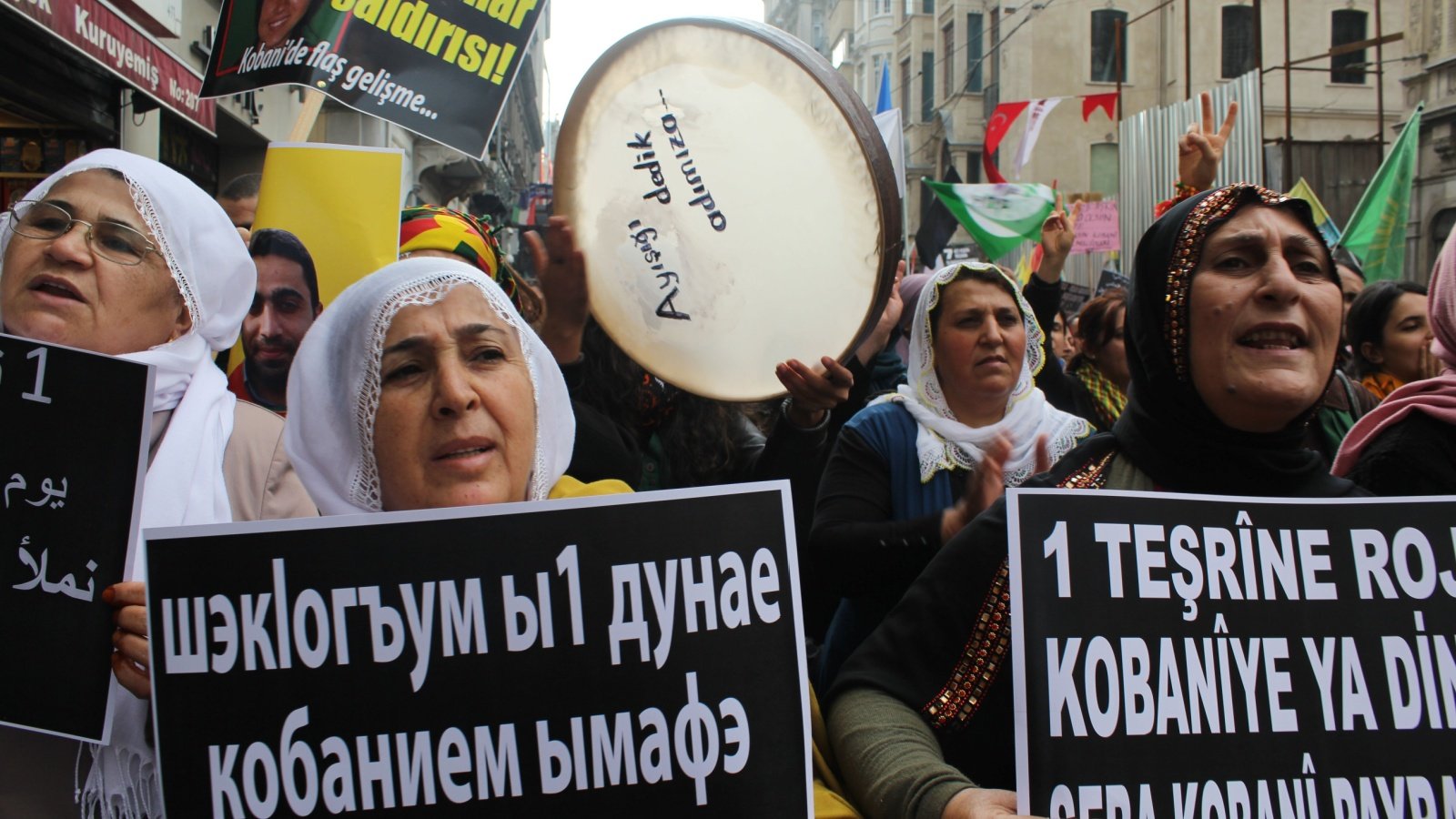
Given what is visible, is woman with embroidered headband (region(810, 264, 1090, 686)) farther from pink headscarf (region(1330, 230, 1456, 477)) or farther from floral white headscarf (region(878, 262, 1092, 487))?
pink headscarf (region(1330, 230, 1456, 477))

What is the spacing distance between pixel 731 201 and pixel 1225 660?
131cm

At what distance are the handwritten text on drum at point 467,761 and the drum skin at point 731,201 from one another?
1051 mm

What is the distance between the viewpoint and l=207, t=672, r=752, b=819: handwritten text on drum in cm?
145

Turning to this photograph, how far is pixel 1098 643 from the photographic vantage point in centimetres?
153

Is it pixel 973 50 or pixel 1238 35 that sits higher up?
pixel 973 50

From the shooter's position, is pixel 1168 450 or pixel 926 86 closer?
pixel 1168 450

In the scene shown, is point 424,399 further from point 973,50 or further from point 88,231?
point 973,50

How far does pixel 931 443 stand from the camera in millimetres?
2936

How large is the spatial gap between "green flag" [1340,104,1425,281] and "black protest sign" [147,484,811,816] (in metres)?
7.36

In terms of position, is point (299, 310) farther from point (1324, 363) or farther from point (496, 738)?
point (1324, 363)

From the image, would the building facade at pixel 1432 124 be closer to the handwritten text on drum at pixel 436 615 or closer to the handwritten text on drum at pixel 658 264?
the handwritten text on drum at pixel 658 264

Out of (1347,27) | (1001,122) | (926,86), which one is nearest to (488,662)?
(1001,122)

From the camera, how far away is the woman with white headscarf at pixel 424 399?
179cm

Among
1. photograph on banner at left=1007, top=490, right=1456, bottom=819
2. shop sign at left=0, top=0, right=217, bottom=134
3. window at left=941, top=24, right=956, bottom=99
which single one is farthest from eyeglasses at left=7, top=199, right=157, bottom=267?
window at left=941, top=24, right=956, bottom=99
